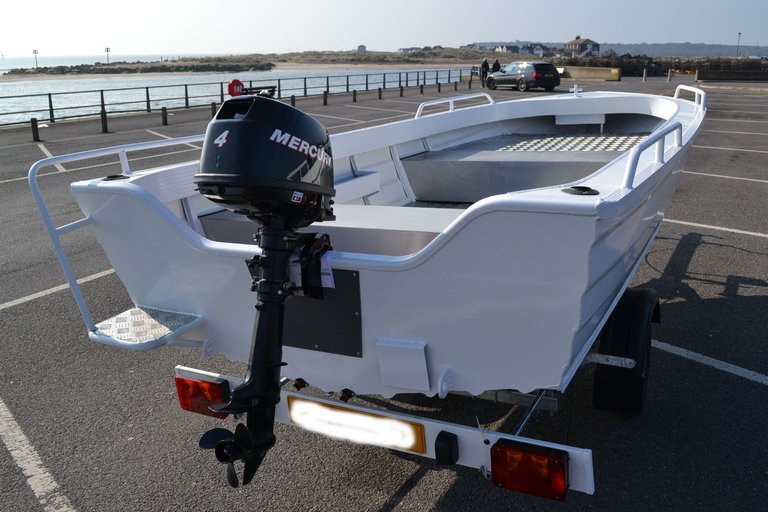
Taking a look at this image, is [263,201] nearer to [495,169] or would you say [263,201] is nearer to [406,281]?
[406,281]

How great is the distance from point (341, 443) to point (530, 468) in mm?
1391

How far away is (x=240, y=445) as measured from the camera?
240 centimetres

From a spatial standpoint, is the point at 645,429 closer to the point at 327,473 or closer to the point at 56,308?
the point at 327,473

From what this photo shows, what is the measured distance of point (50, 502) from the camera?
317 centimetres

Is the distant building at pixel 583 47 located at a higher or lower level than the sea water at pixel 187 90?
higher

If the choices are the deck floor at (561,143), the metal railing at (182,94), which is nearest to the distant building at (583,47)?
the metal railing at (182,94)


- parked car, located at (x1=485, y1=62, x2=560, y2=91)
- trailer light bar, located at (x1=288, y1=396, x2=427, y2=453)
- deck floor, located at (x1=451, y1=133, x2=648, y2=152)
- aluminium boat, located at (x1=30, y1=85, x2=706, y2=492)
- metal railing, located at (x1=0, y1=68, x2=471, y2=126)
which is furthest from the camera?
parked car, located at (x1=485, y1=62, x2=560, y2=91)

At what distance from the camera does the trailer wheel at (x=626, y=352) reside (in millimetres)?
3500

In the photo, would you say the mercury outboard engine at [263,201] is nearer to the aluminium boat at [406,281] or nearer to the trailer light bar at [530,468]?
the aluminium boat at [406,281]

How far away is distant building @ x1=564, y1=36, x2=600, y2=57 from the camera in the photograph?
103188 mm

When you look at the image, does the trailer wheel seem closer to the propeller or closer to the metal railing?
the propeller

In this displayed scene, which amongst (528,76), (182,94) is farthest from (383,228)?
(182,94)

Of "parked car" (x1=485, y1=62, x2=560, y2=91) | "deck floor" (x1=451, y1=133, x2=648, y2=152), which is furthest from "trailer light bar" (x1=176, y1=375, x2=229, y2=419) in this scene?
"parked car" (x1=485, y1=62, x2=560, y2=91)

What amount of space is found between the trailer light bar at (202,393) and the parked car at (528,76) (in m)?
34.6
